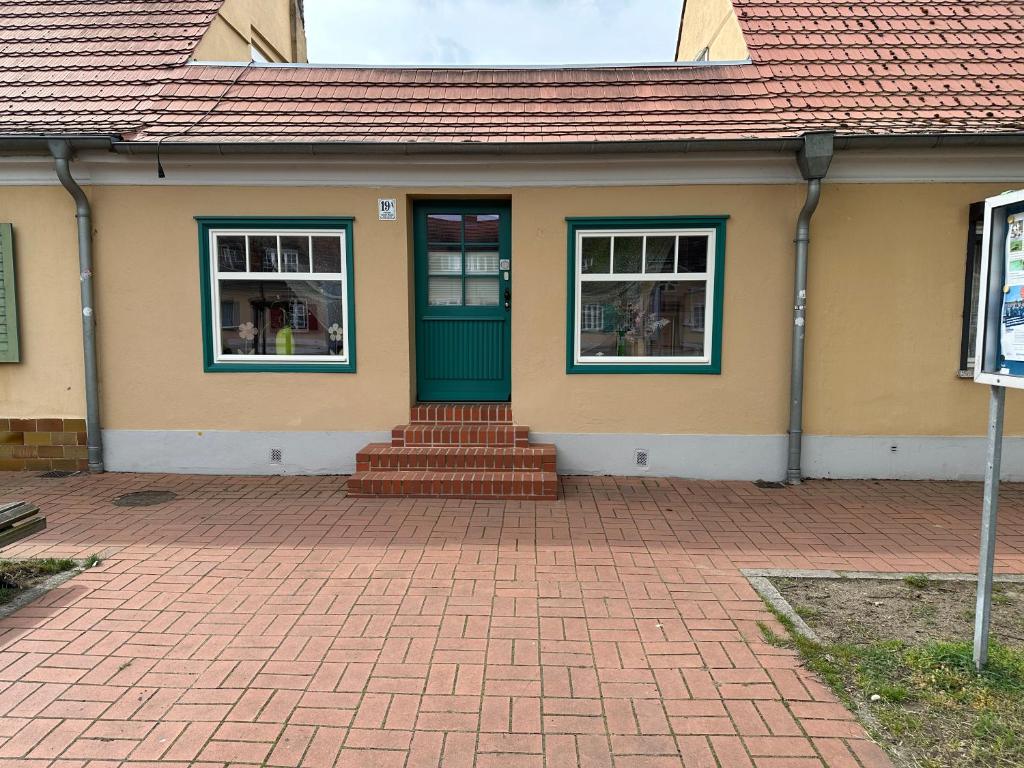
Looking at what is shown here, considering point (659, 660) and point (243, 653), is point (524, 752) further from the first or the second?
point (243, 653)

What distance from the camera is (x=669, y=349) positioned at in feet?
22.6

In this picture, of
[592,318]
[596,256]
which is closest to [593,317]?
[592,318]

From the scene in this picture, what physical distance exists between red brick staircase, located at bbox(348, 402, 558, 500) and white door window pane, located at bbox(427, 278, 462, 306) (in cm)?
115

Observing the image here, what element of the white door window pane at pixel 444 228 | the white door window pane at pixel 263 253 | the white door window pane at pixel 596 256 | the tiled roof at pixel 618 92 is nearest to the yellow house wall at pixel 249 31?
the tiled roof at pixel 618 92

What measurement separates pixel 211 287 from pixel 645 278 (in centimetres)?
458

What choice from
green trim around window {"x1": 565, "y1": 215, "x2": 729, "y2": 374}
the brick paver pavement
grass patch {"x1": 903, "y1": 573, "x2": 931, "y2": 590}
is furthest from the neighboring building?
grass patch {"x1": 903, "y1": 573, "x2": 931, "y2": 590}

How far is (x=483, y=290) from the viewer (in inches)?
284

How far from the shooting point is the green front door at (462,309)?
713cm

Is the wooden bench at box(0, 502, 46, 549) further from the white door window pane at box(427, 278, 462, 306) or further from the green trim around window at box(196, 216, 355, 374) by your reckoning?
the white door window pane at box(427, 278, 462, 306)

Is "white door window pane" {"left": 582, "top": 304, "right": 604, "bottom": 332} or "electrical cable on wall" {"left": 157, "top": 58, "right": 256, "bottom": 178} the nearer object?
"electrical cable on wall" {"left": 157, "top": 58, "right": 256, "bottom": 178}

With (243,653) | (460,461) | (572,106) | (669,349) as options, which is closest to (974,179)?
(669,349)

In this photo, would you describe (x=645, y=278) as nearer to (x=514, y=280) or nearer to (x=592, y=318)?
(x=592, y=318)

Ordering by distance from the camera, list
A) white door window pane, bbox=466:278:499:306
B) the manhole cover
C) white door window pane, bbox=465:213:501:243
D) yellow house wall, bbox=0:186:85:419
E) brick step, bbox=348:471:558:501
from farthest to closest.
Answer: white door window pane, bbox=466:278:499:306 → white door window pane, bbox=465:213:501:243 → yellow house wall, bbox=0:186:85:419 → brick step, bbox=348:471:558:501 → the manhole cover

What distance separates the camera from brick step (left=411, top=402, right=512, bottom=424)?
6855 mm
